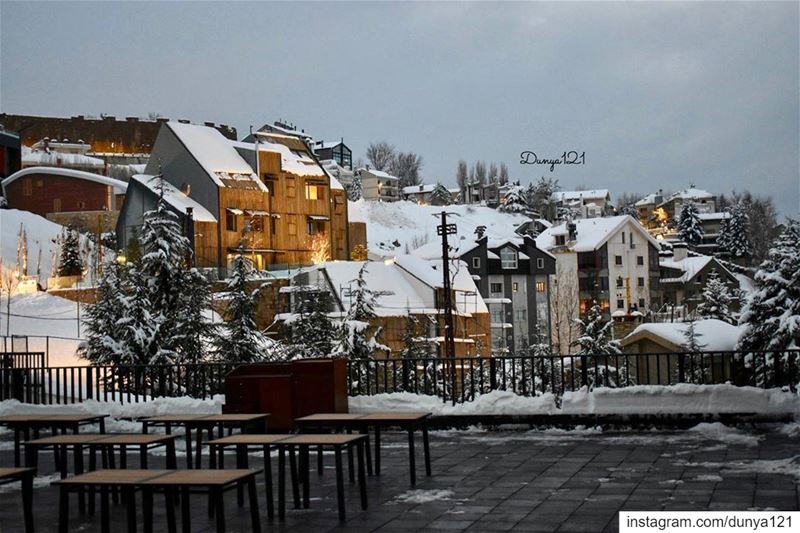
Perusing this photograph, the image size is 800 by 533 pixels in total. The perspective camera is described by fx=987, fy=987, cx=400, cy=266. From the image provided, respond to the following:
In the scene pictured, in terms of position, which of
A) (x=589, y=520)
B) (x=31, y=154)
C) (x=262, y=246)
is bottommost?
(x=589, y=520)

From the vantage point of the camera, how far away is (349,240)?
2655 inches

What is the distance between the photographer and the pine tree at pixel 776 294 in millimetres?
22875

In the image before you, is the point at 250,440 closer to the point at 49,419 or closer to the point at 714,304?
the point at 49,419

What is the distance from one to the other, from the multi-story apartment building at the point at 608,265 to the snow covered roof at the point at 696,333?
44488 mm

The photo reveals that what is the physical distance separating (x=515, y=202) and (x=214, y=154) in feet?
261

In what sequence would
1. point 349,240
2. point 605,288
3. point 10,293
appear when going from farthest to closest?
point 605,288
point 349,240
point 10,293

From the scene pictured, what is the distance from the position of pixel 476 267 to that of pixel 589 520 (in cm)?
6411

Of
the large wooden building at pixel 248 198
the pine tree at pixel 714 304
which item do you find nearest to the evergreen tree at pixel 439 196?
the large wooden building at pixel 248 198

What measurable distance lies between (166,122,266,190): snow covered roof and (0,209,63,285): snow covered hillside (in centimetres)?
1262

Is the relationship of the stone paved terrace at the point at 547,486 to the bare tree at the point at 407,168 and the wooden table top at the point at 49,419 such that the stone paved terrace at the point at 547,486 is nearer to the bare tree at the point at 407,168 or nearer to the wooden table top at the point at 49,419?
the wooden table top at the point at 49,419

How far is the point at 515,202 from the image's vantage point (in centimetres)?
13450

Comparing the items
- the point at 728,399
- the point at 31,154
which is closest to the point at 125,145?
the point at 31,154

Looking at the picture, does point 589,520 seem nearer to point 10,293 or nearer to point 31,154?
point 10,293

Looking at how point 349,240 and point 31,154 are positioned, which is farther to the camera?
point 31,154
